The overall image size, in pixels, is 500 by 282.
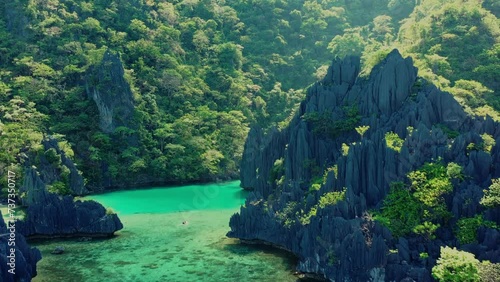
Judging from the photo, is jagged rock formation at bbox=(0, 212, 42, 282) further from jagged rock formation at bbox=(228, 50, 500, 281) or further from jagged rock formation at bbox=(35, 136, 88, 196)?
jagged rock formation at bbox=(35, 136, 88, 196)

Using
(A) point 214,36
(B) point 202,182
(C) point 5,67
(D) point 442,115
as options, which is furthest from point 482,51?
(C) point 5,67

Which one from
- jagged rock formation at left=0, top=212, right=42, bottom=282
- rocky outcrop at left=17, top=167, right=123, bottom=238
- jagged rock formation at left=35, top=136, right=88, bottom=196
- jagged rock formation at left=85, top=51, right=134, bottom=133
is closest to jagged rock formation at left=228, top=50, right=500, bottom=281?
rocky outcrop at left=17, top=167, right=123, bottom=238

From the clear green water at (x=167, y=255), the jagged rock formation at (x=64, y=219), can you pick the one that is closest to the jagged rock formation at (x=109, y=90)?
the clear green water at (x=167, y=255)

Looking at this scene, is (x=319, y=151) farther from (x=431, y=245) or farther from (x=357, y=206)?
(x=431, y=245)

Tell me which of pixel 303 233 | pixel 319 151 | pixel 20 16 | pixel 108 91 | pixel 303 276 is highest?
pixel 20 16

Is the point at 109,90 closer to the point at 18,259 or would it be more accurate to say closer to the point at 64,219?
the point at 64,219

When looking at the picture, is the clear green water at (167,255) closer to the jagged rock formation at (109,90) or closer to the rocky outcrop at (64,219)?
the rocky outcrop at (64,219)

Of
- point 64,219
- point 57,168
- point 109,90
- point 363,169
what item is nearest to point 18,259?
point 64,219
